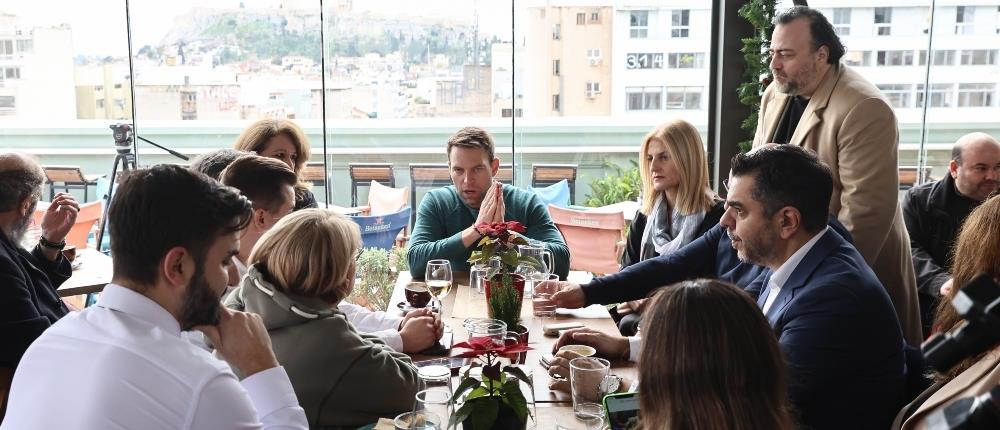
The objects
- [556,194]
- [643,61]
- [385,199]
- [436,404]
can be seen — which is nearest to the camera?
[436,404]

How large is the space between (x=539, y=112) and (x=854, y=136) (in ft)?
11.6

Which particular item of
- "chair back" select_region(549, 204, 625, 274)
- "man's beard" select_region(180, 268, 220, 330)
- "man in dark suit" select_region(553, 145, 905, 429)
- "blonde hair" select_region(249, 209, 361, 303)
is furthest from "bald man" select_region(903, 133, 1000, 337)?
"man's beard" select_region(180, 268, 220, 330)

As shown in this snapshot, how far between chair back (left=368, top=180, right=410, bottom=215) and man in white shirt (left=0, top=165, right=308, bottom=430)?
4.98 m

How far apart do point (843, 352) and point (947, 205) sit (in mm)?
2470

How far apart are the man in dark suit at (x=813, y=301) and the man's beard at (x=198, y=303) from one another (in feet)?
3.27

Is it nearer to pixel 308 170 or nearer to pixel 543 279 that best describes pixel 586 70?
pixel 308 170

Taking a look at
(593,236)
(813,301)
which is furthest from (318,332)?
(593,236)

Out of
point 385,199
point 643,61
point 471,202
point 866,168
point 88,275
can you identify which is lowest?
point 88,275

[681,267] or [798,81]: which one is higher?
[798,81]

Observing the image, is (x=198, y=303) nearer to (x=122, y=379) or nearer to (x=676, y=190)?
(x=122, y=379)

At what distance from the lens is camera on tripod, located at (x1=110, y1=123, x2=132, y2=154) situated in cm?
648

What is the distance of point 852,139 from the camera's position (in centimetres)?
346

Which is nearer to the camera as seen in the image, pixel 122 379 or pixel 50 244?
pixel 122 379

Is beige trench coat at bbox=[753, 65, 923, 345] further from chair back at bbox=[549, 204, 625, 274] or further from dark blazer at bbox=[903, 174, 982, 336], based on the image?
chair back at bbox=[549, 204, 625, 274]
